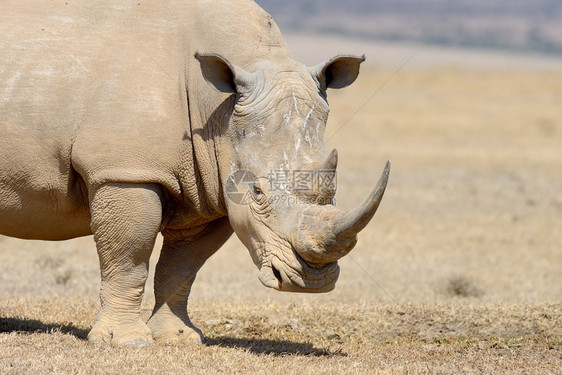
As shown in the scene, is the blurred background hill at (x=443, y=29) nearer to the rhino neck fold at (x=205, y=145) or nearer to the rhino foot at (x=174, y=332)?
the rhino foot at (x=174, y=332)

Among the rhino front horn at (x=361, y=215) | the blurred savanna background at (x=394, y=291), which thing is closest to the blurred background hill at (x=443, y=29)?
the blurred savanna background at (x=394, y=291)

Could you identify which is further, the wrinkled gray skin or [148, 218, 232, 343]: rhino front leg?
[148, 218, 232, 343]: rhino front leg

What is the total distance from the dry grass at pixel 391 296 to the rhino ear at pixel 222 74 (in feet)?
6.11

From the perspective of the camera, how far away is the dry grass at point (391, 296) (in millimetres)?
6539

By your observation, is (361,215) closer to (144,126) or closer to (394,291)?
(144,126)

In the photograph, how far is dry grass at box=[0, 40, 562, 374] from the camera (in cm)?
654

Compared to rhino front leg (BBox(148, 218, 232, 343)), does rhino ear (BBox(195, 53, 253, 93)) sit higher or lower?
higher

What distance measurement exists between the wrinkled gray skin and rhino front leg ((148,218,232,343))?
0.41 m

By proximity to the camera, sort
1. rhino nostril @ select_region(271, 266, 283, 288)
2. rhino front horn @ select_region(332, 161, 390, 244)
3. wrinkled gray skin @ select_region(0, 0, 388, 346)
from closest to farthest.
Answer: rhino front horn @ select_region(332, 161, 390, 244)
rhino nostril @ select_region(271, 266, 283, 288)
wrinkled gray skin @ select_region(0, 0, 388, 346)

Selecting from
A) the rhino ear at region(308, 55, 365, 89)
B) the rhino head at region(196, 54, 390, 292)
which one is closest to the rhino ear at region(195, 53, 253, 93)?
the rhino head at region(196, 54, 390, 292)

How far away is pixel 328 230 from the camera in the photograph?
5730 millimetres

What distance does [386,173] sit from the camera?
18.0ft

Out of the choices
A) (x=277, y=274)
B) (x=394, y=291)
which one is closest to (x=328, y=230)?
(x=277, y=274)

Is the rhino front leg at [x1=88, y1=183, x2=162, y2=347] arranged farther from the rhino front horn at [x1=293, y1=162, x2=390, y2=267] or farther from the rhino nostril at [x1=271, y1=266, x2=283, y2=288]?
the rhino front horn at [x1=293, y1=162, x2=390, y2=267]
